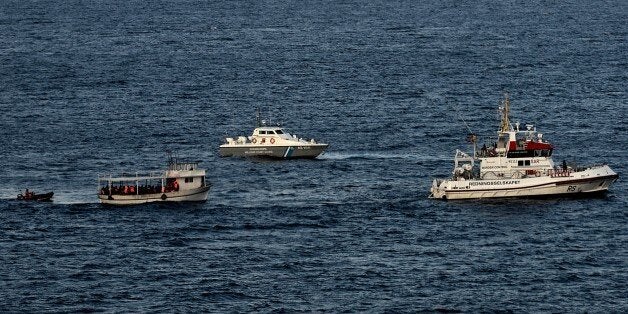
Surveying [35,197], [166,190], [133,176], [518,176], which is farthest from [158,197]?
[518,176]

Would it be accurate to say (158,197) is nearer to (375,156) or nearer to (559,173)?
(375,156)

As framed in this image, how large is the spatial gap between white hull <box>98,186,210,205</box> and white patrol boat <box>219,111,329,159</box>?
25630mm

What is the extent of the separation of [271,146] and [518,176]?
33480 mm

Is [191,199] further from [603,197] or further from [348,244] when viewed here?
[603,197]

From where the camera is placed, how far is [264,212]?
160 meters

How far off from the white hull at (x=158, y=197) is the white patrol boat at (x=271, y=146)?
1009 inches

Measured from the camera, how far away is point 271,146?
620 feet

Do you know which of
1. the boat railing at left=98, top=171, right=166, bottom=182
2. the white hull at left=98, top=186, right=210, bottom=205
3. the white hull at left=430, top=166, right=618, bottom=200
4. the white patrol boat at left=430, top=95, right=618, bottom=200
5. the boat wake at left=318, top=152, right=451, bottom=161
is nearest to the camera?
the boat railing at left=98, top=171, right=166, bottom=182

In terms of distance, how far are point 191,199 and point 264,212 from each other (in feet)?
24.9

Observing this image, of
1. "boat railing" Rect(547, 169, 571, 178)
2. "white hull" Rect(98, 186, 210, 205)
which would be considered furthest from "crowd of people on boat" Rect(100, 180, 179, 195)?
"boat railing" Rect(547, 169, 571, 178)

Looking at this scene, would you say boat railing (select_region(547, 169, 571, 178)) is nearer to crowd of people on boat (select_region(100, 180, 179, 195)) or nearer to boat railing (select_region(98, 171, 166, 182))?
crowd of people on boat (select_region(100, 180, 179, 195))

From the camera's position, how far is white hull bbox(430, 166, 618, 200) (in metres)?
164

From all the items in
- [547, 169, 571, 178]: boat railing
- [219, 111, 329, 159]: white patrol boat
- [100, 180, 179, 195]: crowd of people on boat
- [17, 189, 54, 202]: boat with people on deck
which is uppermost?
[219, 111, 329, 159]: white patrol boat

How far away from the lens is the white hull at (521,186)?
164 m
